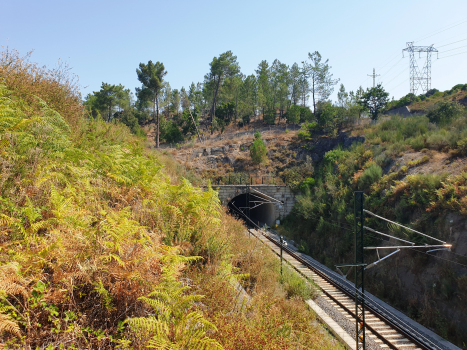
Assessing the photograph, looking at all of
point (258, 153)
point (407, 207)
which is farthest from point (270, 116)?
point (407, 207)

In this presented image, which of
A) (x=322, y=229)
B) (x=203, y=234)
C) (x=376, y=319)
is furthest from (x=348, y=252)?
(x=203, y=234)

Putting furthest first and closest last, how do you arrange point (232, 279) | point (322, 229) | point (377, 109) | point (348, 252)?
point (377, 109) < point (322, 229) < point (348, 252) < point (232, 279)

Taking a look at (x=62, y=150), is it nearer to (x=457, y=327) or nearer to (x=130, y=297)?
(x=130, y=297)

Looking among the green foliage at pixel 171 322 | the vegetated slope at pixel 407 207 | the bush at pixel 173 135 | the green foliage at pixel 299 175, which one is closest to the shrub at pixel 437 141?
the vegetated slope at pixel 407 207

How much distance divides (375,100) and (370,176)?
1808 centimetres

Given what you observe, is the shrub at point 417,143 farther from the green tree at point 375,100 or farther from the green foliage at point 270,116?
the green foliage at point 270,116

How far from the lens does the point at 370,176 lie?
1998 centimetres

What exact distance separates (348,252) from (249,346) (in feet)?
54.3

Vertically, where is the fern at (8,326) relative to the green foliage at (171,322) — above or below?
above

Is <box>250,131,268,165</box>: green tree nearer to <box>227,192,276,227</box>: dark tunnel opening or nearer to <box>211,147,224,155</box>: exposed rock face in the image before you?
<box>211,147,224,155</box>: exposed rock face

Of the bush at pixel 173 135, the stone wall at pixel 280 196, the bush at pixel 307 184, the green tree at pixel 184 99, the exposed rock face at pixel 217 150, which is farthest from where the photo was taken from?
the green tree at pixel 184 99

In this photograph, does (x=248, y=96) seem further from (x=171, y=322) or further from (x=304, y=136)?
(x=171, y=322)

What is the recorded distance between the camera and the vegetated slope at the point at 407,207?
12297mm

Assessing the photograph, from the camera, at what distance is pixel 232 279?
17.2 ft
